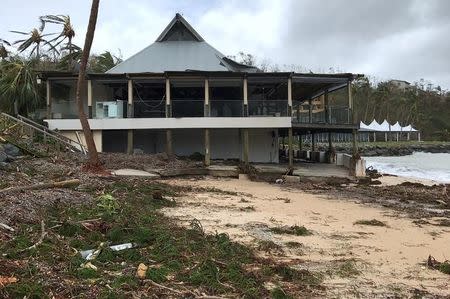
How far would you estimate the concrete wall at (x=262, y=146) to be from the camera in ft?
101

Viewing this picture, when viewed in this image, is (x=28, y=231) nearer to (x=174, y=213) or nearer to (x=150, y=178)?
(x=174, y=213)

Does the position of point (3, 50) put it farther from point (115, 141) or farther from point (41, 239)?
point (41, 239)

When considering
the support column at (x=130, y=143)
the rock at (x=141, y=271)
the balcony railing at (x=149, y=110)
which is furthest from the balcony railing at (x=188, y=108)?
the rock at (x=141, y=271)

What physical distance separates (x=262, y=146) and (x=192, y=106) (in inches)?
223

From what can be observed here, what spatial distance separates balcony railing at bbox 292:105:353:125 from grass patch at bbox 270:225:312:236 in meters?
17.2

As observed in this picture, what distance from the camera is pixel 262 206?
593 inches

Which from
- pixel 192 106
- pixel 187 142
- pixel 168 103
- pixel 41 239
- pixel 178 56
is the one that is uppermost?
pixel 178 56

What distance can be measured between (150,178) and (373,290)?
1484 cm

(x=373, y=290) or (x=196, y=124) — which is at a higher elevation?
(x=196, y=124)

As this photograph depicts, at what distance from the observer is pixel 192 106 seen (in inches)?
1089

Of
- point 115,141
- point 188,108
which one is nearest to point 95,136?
point 115,141

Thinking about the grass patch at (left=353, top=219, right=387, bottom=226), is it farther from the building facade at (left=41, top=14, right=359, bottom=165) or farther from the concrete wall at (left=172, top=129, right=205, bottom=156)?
the concrete wall at (left=172, top=129, right=205, bottom=156)

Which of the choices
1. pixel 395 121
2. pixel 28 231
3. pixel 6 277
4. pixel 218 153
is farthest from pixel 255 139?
pixel 395 121

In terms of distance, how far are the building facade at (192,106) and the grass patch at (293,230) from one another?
14967 millimetres
